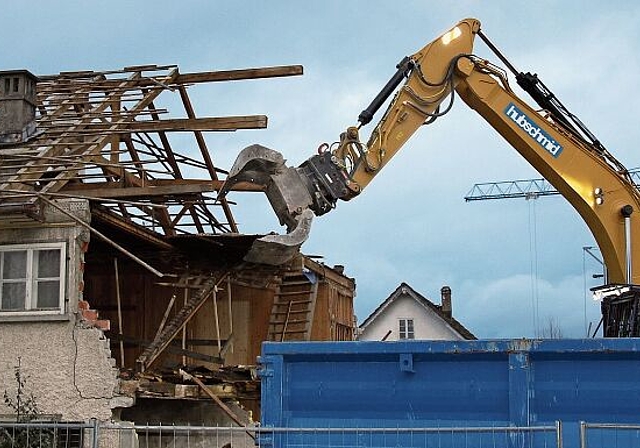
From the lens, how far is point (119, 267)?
65.3 feet

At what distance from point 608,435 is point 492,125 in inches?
269

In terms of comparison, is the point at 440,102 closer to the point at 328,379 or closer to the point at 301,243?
the point at 301,243

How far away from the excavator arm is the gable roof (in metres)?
28.0

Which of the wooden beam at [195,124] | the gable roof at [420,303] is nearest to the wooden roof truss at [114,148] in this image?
the wooden beam at [195,124]

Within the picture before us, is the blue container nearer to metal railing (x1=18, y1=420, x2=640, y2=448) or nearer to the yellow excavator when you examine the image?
metal railing (x1=18, y1=420, x2=640, y2=448)

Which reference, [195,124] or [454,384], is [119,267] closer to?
[195,124]

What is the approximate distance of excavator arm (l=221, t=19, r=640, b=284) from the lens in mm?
13234

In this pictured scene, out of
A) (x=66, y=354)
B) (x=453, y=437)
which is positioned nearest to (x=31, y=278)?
(x=66, y=354)

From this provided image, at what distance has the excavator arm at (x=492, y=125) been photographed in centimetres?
1323

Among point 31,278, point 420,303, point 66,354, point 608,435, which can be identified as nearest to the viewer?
point 608,435

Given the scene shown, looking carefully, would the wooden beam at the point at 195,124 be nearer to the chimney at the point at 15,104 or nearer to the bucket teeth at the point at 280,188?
the chimney at the point at 15,104

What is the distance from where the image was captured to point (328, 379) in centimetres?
1005

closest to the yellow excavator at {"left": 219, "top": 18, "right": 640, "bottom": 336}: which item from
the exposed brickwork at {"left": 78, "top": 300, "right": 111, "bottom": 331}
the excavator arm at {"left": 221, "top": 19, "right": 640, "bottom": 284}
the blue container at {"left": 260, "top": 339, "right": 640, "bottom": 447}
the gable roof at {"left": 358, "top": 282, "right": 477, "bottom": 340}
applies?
the excavator arm at {"left": 221, "top": 19, "right": 640, "bottom": 284}

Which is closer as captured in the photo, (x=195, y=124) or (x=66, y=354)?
(x=195, y=124)
